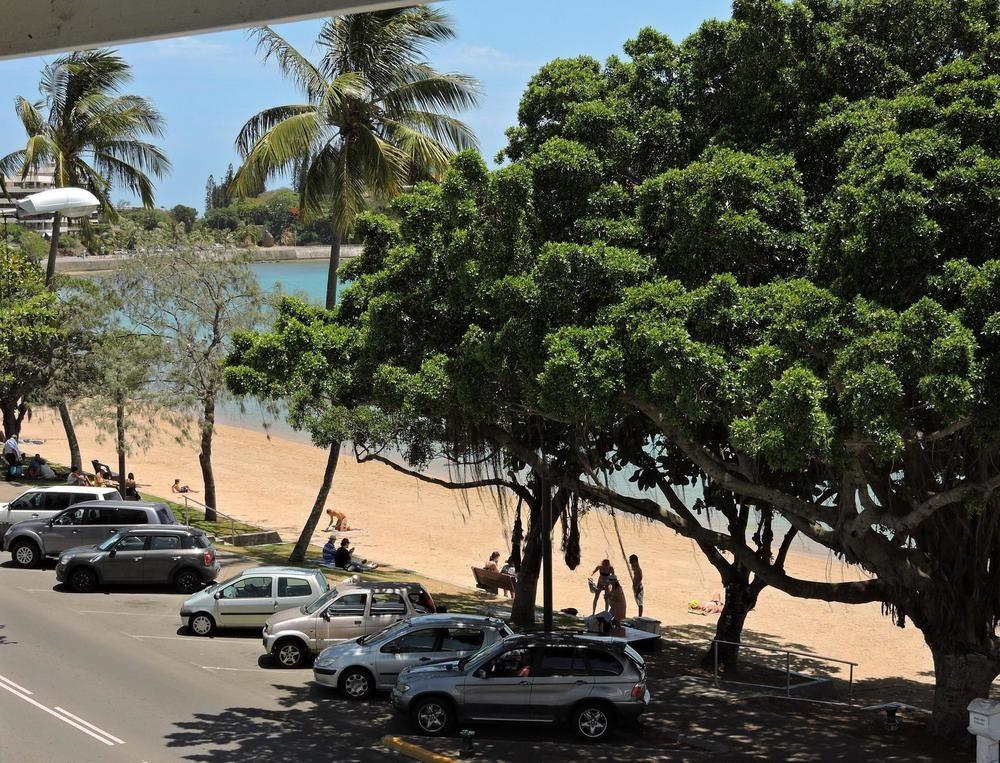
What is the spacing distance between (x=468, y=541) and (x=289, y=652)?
69.1 ft

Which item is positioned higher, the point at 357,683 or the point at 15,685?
the point at 357,683

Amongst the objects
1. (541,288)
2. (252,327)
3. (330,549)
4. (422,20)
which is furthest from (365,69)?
(541,288)

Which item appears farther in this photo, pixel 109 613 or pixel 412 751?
pixel 109 613

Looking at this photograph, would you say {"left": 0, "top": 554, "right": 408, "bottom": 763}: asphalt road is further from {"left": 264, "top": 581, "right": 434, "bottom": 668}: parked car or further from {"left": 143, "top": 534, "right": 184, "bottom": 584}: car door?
{"left": 143, "top": 534, "right": 184, "bottom": 584}: car door

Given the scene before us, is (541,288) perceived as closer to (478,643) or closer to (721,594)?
(478,643)

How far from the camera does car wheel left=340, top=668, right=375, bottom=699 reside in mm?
16297

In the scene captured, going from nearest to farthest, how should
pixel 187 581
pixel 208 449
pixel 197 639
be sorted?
pixel 197 639 → pixel 187 581 → pixel 208 449

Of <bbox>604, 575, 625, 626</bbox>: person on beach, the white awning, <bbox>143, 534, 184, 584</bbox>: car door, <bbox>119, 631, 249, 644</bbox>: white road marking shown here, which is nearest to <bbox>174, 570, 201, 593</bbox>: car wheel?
<bbox>143, 534, 184, 584</bbox>: car door

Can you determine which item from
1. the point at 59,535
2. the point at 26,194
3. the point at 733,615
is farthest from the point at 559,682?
the point at 59,535

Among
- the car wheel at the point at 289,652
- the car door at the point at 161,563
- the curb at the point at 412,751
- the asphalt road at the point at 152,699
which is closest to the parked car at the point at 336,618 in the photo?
the car wheel at the point at 289,652

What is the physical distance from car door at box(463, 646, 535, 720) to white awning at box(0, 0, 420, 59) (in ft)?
37.1

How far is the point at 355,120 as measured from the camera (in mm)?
26266

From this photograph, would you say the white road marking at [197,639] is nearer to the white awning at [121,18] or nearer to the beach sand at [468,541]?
the beach sand at [468,541]

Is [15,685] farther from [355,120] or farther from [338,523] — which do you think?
[338,523]
